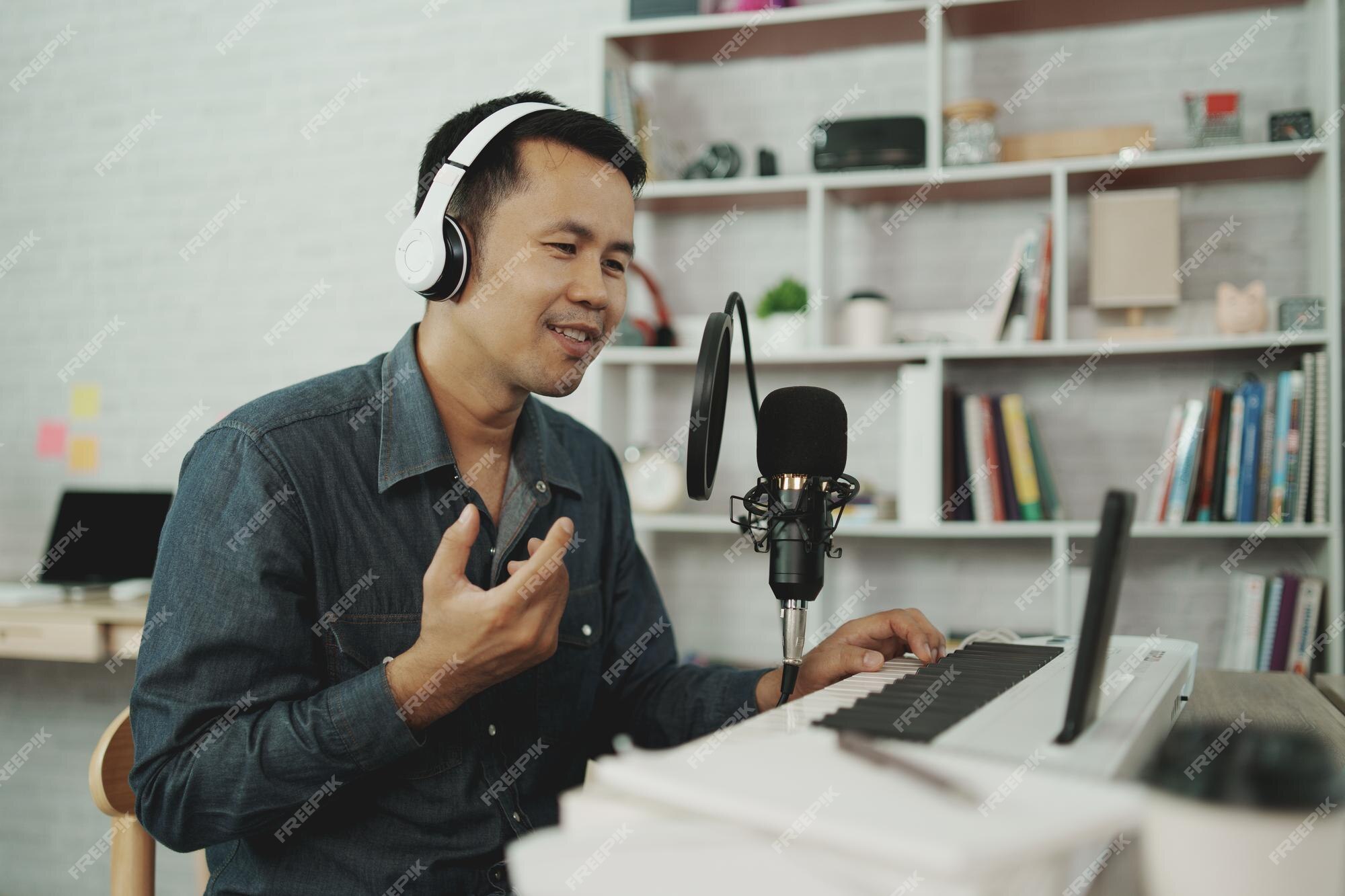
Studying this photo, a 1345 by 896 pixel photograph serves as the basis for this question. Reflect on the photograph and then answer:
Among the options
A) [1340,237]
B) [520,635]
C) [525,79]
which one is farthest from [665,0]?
[520,635]

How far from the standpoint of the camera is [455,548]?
0.90 metres

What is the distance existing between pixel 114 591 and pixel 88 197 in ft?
4.61

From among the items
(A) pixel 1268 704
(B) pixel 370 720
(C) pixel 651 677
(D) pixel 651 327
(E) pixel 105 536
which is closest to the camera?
(B) pixel 370 720

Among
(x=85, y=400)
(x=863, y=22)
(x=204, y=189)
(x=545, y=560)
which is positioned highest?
(x=863, y=22)

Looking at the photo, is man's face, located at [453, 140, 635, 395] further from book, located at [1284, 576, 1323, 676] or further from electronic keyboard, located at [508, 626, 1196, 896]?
book, located at [1284, 576, 1323, 676]

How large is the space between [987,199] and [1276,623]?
125cm

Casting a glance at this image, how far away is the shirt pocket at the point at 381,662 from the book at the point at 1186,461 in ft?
6.02

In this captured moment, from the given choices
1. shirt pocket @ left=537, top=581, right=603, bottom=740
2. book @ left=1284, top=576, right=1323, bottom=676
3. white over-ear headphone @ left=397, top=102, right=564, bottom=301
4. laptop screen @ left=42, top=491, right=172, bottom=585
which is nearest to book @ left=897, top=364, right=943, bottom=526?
book @ left=1284, top=576, right=1323, bottom=676

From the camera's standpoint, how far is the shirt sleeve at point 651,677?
1351mm

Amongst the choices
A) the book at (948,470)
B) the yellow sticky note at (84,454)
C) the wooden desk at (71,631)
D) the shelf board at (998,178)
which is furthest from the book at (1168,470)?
the yellow sticky note at (84,454)

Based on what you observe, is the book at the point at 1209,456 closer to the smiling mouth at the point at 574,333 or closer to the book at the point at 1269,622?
the book at the point at 1269,622

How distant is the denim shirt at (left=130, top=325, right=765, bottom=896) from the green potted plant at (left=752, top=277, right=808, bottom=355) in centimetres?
126

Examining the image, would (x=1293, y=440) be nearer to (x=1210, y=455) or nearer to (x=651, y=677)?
(x=1210, y=455)

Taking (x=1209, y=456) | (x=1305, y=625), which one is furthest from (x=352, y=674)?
(x=1305, y=625)
